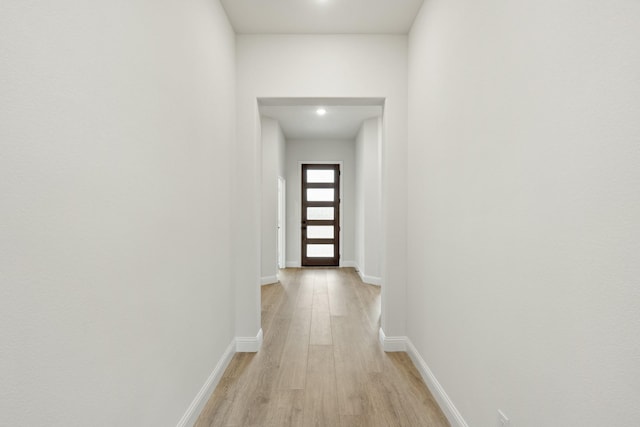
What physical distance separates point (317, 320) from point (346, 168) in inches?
172

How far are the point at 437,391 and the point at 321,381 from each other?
0.81 m

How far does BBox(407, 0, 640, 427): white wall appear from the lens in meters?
0.90

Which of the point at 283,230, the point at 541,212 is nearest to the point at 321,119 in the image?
the point at 283,230

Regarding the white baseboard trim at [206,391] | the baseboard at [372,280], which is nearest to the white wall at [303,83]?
the white baseboard trim at [206,391]

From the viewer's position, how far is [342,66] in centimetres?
306

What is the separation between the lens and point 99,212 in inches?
45.1

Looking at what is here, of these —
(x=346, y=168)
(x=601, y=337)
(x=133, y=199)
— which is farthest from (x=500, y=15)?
(x=346, y=168)

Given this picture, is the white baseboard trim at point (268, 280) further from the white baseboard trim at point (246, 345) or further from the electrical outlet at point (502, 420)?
the electrical outlet at point (502, 420)

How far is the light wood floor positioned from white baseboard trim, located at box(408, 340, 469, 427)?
0.04 meters

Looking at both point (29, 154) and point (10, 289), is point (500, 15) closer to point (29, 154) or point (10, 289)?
point (29, 154)

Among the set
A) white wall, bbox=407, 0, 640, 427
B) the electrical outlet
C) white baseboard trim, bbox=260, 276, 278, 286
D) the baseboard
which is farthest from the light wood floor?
the baseboard

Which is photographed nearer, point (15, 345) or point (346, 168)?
point (15, 345)

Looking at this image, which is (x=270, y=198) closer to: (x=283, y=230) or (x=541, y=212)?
(x=283, y=230)

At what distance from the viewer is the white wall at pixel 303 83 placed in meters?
3.05
